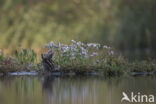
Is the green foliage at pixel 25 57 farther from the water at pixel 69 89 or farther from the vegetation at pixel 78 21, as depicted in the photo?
the vegetation at pixel 78 21

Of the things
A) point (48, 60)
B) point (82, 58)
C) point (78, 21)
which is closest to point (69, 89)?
point (48, 60)

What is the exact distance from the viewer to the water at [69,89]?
824 centimetres

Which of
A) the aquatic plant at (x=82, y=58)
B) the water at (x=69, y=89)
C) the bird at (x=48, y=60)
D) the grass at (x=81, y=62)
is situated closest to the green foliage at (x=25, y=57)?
the grass at (x=81, y=62)

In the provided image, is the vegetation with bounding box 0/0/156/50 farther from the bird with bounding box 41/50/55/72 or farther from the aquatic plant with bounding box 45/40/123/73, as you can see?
the bird with bounding box 41/50/55/72

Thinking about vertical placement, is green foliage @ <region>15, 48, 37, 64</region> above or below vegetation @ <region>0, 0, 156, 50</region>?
below

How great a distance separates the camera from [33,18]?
2258cm

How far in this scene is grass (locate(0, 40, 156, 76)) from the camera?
38.2 ft

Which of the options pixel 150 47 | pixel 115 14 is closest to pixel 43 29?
pixel 115 14

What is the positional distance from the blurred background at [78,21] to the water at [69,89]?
34.8ft

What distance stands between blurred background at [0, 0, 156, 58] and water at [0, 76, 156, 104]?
10.6 meters

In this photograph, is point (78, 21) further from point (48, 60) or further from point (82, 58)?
point (48, 60)

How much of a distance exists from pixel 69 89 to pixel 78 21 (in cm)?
1317

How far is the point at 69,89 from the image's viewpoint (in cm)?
934

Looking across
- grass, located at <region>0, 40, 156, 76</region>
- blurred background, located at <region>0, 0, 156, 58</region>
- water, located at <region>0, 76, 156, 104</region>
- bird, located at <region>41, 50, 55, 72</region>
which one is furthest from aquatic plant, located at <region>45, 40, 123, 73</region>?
blurred background, located at <region>0, 0, 156, 58</region>
